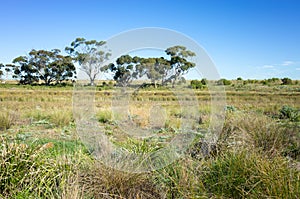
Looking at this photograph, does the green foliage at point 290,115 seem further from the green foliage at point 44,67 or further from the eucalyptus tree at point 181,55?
the green foliage at point 44,67

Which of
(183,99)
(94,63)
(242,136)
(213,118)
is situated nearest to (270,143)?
(242,136)

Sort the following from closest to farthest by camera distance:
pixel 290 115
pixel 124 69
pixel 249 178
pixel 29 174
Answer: pixel 249 178 < pixel 29 174 < pixel 124 69 < pixel 290 115

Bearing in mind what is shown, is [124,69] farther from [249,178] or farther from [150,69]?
[249,178]

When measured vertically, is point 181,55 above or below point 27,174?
above

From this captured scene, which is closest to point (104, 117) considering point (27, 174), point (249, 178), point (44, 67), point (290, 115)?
point (290, 115)

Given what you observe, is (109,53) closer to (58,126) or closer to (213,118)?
(213,118)

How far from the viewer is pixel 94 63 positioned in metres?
5.14

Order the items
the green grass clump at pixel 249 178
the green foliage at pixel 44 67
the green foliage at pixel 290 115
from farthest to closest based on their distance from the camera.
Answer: the green foliage at pixel 44 67 < the green foliage at pixel 290 115 < the green grass clump at pixel 249 178

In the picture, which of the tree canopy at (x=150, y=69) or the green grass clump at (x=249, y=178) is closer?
the green grass clump at (x=249, y=178)

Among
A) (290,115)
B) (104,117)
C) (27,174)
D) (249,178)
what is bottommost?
(104,117)

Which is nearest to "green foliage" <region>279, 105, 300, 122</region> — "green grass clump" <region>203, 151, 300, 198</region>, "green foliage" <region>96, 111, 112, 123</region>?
"green foliage" <region>96, 111, 112, 123</region>

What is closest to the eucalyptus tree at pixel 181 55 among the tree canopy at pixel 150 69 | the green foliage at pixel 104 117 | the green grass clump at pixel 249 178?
the tree canopy at pixel 150 69

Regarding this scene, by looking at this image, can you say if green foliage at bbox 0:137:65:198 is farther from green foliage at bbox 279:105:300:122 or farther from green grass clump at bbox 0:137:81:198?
green foliage at bbox 279:105:300:122

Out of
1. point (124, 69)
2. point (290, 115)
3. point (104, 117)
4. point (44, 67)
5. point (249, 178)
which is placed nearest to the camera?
point (249, 178)
